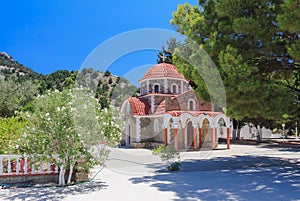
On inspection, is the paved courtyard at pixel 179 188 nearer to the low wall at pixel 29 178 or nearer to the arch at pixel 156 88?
the low wall at pixel 29 178

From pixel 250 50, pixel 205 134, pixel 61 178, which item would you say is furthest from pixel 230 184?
pixel 205 134

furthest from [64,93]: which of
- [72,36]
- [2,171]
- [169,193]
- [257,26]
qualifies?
[72,36]

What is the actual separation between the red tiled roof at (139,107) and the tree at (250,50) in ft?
43.9

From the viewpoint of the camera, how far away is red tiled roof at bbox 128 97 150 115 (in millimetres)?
25906

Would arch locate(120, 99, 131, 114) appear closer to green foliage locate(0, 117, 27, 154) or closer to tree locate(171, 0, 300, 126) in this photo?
tree locate(171, 0, 300, 126)

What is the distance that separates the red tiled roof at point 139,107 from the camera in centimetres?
2591

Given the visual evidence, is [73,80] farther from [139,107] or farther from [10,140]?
[10,140]

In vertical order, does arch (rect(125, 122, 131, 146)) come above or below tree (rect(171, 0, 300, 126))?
below

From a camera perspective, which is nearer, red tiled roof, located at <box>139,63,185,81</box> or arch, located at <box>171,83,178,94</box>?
red tiled roof, located at <box>139,63,185,81</box>

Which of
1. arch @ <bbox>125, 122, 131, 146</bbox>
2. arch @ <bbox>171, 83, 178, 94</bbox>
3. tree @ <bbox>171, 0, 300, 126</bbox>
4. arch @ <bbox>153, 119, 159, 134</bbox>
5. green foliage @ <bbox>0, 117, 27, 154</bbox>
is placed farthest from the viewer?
arch @ <bbox>125, 122, 131, 146</bbox>

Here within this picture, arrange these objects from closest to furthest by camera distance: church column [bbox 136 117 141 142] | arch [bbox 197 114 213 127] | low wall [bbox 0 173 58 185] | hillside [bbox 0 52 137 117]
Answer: low wall [bbox 0 173 58 185]
arch [bbox 197 114 213 127]
hillside [bbox 0 52 137 117]
church column [bbox 136 117 141 142]

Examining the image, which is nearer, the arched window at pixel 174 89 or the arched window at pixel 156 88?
the arched window at pixel 156 88

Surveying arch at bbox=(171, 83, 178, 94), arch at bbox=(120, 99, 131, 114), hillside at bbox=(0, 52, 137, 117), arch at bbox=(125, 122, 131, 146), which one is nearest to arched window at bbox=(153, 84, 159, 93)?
arch at bbox=(171, 83, 178, 94)

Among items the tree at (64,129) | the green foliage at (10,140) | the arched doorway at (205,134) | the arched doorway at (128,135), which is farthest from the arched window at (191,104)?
the tree at (64,129)
